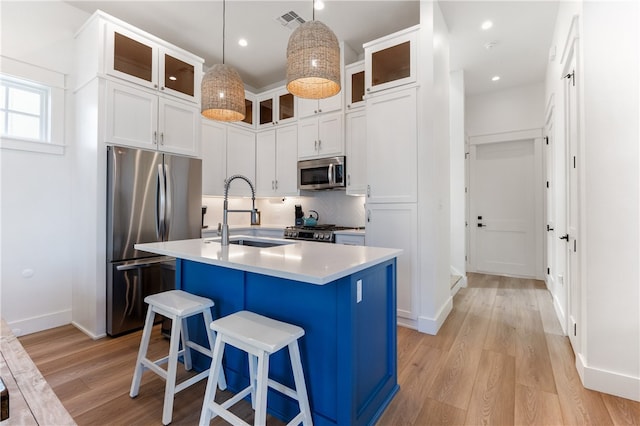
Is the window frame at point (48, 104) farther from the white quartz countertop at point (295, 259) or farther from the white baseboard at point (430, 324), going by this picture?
the white baseboard at point (430, 324)

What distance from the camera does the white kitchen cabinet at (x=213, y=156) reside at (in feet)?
13.1

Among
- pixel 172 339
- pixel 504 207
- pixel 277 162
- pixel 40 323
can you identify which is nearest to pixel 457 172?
pixel 504 207

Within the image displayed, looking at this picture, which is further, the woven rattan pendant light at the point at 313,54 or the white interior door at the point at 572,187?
the white interior door at the point at 572,187

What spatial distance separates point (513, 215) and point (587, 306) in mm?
3548

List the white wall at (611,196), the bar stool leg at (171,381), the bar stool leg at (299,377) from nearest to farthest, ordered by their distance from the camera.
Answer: the bar stool leg at (299,377) < the bar stool leg at (171,381) < the white wall at (611,196)

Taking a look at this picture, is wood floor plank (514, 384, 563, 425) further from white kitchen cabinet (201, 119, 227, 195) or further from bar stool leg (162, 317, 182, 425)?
white kitchen cabinet (201, 119, 227, 195)

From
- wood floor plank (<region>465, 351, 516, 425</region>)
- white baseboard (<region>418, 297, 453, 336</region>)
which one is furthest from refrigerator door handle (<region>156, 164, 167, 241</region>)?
wood floor plank (<region>465, 351, 516, 425</region>)

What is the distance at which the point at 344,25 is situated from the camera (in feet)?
11.3

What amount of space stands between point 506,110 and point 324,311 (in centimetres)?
524

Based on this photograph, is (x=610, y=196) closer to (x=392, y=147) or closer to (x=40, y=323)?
(x=392, y=147)

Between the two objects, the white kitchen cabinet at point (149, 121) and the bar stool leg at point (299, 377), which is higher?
the white kitchen cabinet at point (149, 121)

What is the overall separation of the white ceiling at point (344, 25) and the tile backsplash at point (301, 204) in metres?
1.99

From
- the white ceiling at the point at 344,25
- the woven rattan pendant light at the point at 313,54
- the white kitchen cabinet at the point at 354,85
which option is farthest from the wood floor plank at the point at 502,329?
the white ceiling at the point at 344,25

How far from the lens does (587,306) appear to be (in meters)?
1.99
